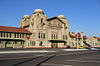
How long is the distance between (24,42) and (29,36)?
13.5 ft

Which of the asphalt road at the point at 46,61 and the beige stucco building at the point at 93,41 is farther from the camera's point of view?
the beige stucco building at the point at 93,41

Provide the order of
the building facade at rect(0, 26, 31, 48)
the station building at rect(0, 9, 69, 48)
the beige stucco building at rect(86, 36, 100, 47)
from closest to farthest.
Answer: the building facade at rect(0, 26, 31, 48) < the station building at rect(0, 9, 69, 48) < the beige stucco building at rect(86, 36, 100, 47)

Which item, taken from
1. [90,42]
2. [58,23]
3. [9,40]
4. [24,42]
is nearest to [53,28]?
[58,23]

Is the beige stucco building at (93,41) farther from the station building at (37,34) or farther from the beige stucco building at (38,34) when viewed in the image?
the station building at (37,34)

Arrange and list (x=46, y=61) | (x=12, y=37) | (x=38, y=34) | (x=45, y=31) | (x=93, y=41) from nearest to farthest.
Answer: (x=46, y=61)
(x=12, y=37)
(x=38, y=34)
(x=45, y=31)
(x=93, y=41)

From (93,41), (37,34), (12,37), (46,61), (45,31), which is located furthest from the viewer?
(93,41)

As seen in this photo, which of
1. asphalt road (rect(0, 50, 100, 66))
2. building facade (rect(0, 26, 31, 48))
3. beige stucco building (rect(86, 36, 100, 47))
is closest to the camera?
asphalt road (rect(0, 50, 100, 66))

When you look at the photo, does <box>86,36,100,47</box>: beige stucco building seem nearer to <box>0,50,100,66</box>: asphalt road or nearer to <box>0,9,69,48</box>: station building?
<box>0,9,69,48</box>: station building

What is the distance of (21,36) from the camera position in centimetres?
6431

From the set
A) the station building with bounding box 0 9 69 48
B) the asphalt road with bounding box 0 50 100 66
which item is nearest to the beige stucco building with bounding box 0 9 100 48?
the station building with bounding box 0 9 69 48

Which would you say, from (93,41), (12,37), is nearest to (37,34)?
(12,37)

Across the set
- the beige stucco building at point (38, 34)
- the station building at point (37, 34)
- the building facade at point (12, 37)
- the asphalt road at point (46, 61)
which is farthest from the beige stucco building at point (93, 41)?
the asphalt road at point (46, 61)

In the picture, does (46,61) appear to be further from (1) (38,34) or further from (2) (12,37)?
(1) (38,34)

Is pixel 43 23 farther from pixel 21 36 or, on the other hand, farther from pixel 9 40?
pixel 9 40
